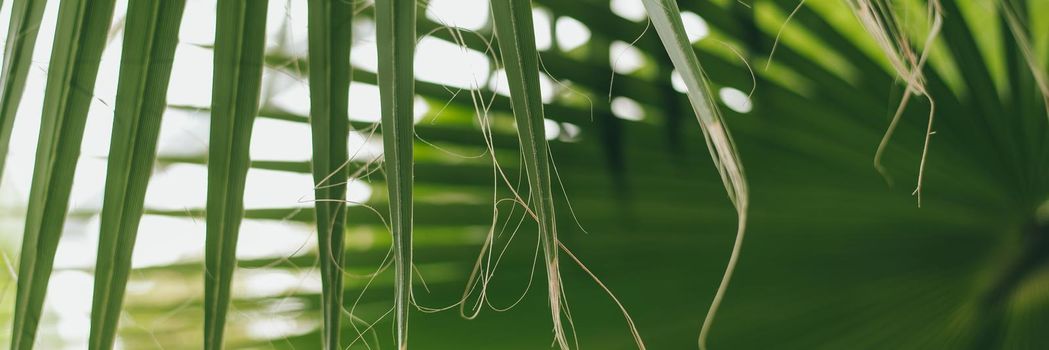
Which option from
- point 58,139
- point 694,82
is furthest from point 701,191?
point 58,139

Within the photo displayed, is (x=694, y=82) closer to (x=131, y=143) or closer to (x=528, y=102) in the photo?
(x=528, y=102)

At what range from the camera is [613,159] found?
0.62 metres

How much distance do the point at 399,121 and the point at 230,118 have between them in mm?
103

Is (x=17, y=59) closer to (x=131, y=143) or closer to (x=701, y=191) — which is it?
(x=131, y=143)

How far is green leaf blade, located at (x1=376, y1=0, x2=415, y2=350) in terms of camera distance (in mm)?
289

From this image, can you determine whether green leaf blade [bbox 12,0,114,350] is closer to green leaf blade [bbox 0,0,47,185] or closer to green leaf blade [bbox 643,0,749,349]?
green leaf blade [bbox 0,0,47,185]

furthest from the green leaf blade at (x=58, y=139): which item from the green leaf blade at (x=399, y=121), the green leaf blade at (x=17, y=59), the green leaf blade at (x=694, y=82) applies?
the green leaf blade at (x=694, y=82)

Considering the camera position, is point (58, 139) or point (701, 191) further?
point (701, 191)

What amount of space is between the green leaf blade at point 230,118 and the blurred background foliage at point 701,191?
0.83 ft

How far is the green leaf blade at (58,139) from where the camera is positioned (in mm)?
347

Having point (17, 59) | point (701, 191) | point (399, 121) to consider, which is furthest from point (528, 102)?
point (701, 191)

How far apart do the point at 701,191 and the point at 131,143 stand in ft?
1.46

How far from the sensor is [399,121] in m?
0.30

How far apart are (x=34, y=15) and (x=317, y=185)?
0.17m
